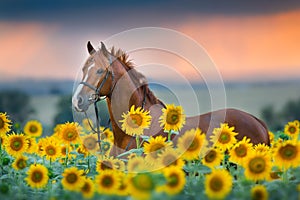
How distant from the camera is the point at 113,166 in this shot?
16.5 ft

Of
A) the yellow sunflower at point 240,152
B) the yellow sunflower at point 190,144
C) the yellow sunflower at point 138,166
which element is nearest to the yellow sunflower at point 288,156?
the yellow sunflower at point 240,152

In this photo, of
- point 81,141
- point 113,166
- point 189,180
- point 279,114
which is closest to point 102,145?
point 81,141

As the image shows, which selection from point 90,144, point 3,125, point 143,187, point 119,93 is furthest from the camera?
point 119,93

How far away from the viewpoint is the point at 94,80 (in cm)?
663

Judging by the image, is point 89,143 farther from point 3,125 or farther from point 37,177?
point 37,177

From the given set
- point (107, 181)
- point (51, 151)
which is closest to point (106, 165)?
point (107, 181)

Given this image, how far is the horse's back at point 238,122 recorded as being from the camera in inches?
272

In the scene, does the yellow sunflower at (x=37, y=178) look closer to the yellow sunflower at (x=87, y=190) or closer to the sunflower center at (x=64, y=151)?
the yellow sunflower at (x=87, y=190)

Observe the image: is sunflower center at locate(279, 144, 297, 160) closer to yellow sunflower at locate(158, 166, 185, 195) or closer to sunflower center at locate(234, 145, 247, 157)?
sunflower center at locate(234, 145, 247, 157)

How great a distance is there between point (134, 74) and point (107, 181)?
297cm

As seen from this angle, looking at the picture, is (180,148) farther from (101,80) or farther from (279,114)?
(279,114)

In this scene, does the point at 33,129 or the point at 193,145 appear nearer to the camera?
the point at 193,145

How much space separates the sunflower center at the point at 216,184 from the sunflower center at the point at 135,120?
5.53 ft

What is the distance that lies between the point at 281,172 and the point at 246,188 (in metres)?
0.42
